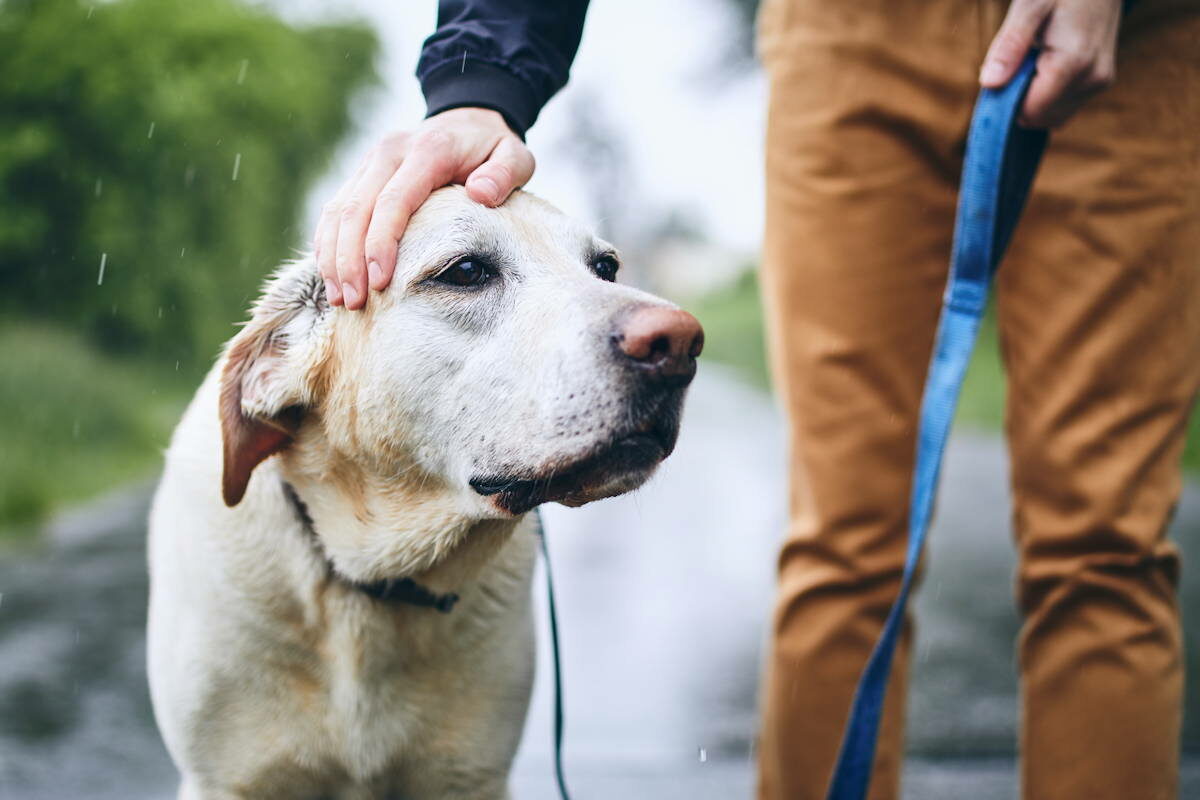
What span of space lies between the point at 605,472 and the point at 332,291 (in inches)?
23.0

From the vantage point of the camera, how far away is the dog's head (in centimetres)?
172

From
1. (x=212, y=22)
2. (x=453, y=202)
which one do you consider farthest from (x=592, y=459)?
(x=212, y=22)

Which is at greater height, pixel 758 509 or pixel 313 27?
pixel 313 27

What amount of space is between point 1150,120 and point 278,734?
6.26ft

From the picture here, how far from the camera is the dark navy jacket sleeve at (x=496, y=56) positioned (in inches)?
77.0

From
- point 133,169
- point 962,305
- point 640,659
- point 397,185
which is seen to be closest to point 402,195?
point 397,185

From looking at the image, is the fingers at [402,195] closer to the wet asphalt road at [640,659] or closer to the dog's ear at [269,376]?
the dog's ear at [269,376]

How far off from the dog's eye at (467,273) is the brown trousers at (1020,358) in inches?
23.2

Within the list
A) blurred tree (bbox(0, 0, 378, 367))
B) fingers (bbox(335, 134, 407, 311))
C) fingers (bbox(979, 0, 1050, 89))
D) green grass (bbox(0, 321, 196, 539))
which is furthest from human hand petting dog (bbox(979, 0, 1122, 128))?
blurred tree (bbox(0, 0, 378, 367))

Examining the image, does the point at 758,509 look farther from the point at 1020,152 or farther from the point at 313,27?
the point at 313,27

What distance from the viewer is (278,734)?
1965 mm

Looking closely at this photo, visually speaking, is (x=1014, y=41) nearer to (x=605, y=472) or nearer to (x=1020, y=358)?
(x=1020, y=358)

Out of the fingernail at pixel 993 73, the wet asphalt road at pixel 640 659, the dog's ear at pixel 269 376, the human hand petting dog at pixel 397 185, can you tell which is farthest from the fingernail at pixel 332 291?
the fingernail at pixel 993 73

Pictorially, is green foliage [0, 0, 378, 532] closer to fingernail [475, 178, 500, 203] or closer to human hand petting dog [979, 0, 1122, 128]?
fingernail [475, 178, 500, 203]
